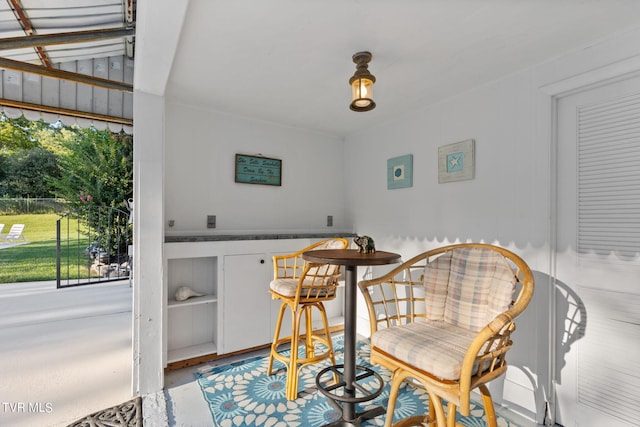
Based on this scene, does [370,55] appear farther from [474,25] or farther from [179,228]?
[179,228]

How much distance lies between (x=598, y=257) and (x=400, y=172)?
63.6 inches

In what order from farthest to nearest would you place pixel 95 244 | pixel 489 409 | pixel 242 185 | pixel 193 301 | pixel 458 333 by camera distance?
pixel 95 244, pixel 242 185, pixel 193 301, pixel 458 333, pixel 489 409

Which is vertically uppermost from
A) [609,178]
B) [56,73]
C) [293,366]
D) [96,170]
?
[56,73]

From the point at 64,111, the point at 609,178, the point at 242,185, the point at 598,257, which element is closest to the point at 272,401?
the point at 242,185

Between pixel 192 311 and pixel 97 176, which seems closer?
pixel 192 311

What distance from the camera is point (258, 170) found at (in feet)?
10.5

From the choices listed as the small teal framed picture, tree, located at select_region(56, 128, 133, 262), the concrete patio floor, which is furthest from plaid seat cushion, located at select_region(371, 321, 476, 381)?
tree, located at select_region(56, 128, 133, 262)

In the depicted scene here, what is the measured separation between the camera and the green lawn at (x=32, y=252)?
570 cm

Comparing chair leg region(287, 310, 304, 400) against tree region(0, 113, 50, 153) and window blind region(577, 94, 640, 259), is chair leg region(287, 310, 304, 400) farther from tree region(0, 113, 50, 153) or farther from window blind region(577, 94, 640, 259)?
tree region(0, 113, 50, 153)

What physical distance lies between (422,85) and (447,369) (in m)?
2.01

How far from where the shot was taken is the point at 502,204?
2.15 meters

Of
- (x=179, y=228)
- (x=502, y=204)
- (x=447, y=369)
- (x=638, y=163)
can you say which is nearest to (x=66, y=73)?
(x=179, y=228)

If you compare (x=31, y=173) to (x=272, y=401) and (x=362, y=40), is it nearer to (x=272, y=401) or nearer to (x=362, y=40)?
(x=272, y=401)

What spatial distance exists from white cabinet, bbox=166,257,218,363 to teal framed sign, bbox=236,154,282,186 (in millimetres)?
896
